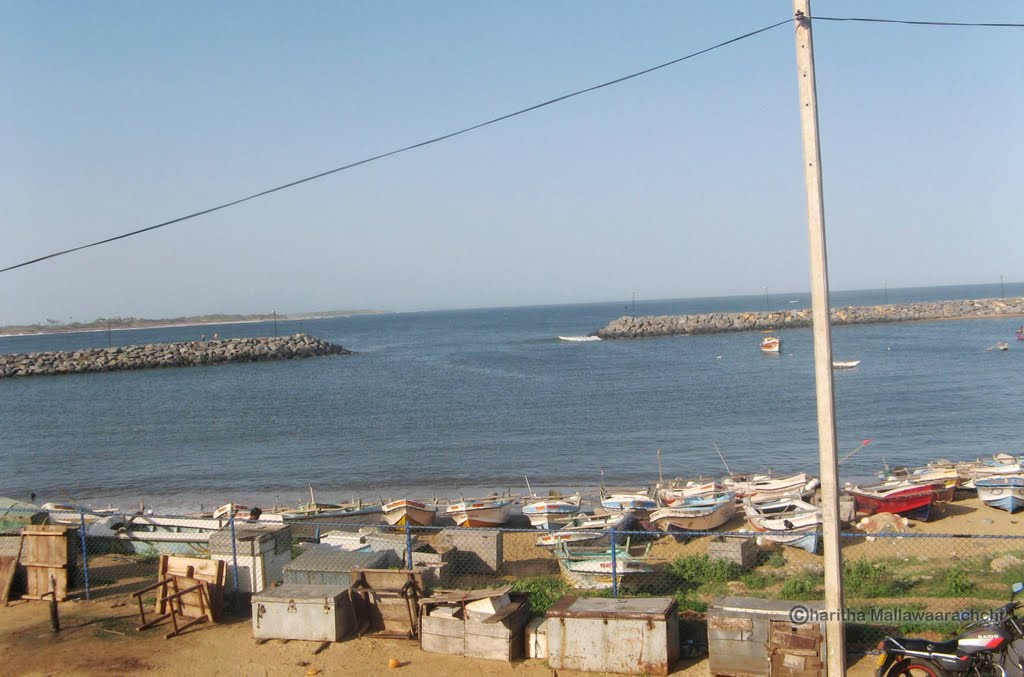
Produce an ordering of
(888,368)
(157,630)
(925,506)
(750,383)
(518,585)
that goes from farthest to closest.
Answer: (888,368), (750,383), (925,506), (518,585), (157,630)

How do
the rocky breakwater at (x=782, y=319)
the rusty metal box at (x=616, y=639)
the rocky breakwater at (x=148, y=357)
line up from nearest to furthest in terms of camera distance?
the rusty metal box at (x=616, y=639), the rocky breakwater at (x=148, y=357), the rocky breakwater at (x=782, y=319)

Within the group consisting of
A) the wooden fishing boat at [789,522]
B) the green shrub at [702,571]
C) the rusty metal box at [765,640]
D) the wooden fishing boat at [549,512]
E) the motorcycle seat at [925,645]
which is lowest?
the wooden fishing boat at [549,512]

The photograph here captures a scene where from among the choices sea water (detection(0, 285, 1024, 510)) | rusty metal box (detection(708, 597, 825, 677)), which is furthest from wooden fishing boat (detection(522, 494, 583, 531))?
rusty metal box (detection(708, 597, 825, 677))

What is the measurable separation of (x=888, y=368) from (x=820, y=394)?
176ft

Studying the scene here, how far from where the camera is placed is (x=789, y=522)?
622 inches

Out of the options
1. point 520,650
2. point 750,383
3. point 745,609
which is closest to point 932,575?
point 745,609

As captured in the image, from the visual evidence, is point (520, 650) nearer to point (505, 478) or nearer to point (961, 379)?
point (505, 478)

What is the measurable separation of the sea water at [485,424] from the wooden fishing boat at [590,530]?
745 cm

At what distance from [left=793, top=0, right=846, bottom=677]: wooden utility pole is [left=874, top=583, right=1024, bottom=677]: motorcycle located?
1061mm

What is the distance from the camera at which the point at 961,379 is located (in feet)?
151

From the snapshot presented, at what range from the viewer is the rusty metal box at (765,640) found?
7469 mm

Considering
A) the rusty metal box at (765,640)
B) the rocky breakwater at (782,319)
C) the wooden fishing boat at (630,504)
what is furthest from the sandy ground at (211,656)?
the rocky breakwater at (782,319)

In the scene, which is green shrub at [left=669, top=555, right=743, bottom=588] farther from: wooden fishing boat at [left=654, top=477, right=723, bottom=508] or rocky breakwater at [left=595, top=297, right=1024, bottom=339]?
rocky breakwater at [left=595, top=297, right=1024, bottom=339]

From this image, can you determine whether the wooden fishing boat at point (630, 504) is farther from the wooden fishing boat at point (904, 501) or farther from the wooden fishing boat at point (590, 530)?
the wooden fishing boat at point (904, 501)
